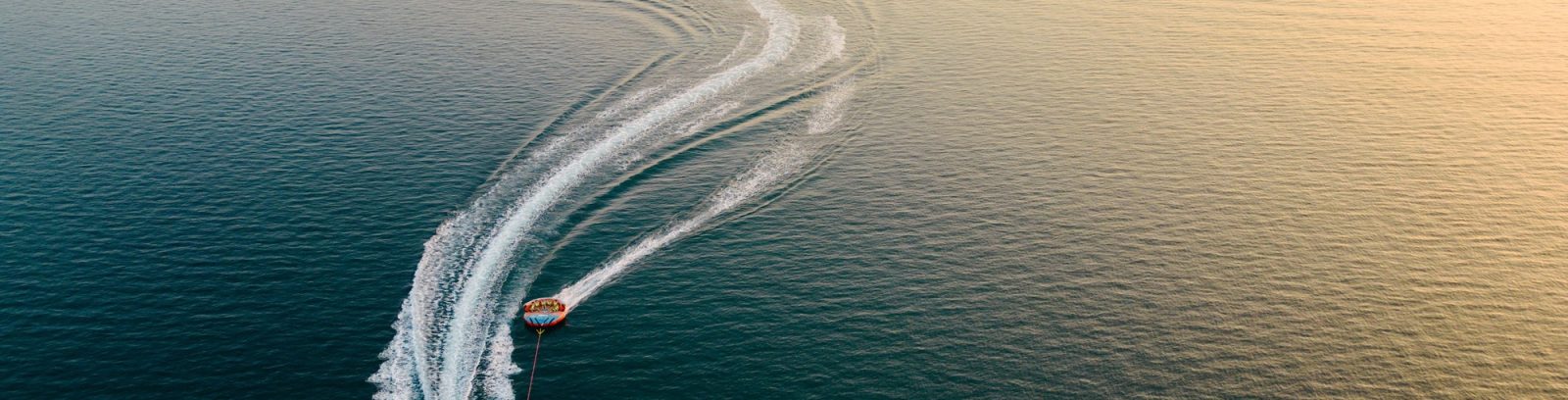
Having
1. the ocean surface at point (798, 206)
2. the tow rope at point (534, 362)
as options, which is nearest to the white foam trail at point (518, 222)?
the ocean surface at point (798, 206)

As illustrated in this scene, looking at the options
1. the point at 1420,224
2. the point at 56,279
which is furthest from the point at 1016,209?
the point at 56,279

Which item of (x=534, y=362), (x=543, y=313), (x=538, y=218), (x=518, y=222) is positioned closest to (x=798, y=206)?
(x=538, y=218)

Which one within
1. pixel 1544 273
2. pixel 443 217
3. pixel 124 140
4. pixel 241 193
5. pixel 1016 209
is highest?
pixel 124 140

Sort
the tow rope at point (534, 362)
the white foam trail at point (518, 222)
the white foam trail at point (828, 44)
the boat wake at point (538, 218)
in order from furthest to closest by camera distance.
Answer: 1. the white foam trail at point (828, 44)
2. the boat wake at point (538, 218)
3. the white foam trail at point (518, 222)
4. the tow rope at point (534, 362)

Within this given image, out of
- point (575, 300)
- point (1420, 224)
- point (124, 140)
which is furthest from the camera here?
point (124, 140)

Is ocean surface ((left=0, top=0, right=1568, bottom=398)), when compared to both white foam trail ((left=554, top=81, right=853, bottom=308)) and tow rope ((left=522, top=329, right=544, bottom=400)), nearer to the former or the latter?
white foam trail ((left=554, top=81, right=853, bottom=308))

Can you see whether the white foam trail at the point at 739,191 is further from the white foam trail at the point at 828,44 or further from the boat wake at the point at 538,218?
the white foam trail at the point at 828,44

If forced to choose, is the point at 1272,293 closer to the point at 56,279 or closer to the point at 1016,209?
the point at 1016,209
